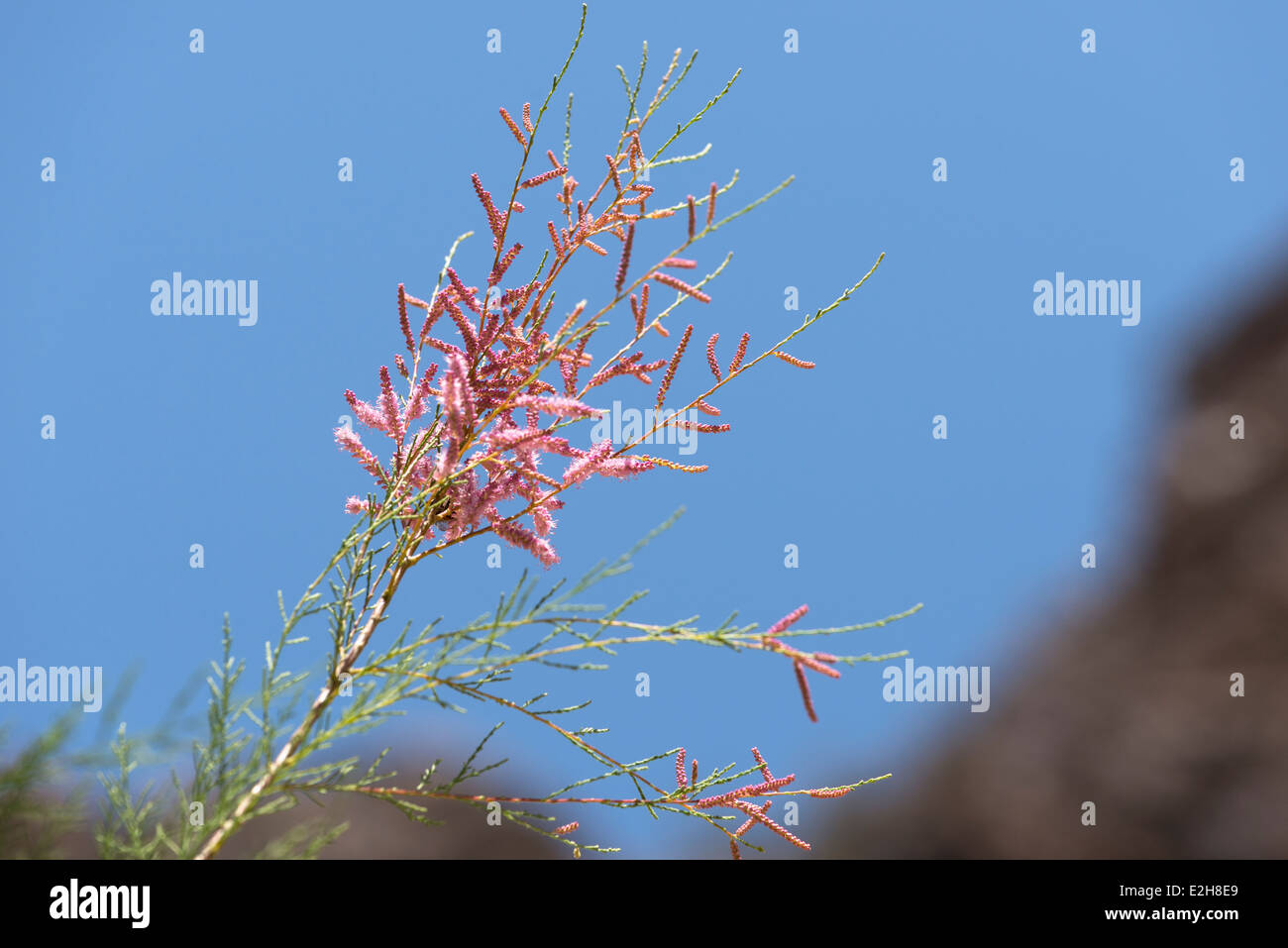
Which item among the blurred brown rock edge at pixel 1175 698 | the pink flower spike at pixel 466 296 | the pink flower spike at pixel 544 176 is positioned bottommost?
the blurred brown rock edge at pixel 1175 698

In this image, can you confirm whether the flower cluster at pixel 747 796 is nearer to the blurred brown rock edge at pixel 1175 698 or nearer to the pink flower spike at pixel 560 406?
the pink flower spike at pixel 560 406

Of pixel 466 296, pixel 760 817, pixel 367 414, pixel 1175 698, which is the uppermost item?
pixel 466 296

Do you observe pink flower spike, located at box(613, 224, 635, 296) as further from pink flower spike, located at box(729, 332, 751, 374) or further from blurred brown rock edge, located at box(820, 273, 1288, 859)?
blurred brown rock edge, located at box(820, 273, 1288, 859)

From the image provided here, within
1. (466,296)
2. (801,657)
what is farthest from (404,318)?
(801,657)

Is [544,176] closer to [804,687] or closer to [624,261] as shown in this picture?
[624,261]

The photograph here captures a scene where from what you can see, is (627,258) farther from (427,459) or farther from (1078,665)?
(1078,665)

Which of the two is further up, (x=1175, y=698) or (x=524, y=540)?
(x=524, y=540)

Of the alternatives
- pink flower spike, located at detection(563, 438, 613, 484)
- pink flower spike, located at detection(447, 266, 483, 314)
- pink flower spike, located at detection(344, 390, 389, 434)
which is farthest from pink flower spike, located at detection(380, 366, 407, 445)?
pink flower spike, located at detection(563, 438, 613, 484)

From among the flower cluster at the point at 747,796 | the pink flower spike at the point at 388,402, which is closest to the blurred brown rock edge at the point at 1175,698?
the flower cluster at the point at 747,796

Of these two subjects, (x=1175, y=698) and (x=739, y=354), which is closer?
(x=739, y=354)

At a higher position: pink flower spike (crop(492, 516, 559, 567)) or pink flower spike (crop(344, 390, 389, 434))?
pink flower spike (crop(344, 390, 389, 434))

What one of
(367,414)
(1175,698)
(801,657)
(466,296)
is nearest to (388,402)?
(367,414)
